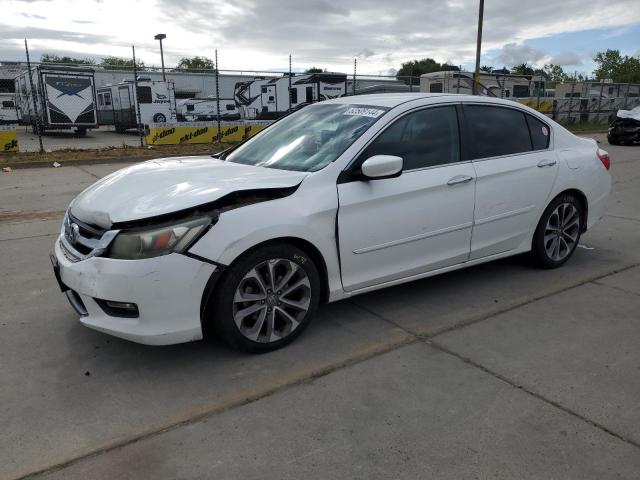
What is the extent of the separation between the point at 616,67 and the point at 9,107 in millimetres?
90687

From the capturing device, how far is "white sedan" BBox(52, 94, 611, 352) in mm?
3018

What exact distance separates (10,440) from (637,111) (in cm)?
2019

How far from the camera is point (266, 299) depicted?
10.9ft

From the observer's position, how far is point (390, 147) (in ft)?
12.5

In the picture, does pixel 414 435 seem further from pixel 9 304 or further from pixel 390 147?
pixel 9 304

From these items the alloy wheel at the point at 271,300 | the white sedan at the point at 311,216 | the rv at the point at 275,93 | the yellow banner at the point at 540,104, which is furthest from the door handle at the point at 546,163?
the yellow banner at the point at 540,104

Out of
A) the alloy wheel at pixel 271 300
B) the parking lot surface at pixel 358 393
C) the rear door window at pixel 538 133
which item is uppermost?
the rear door window at pixel 538 133

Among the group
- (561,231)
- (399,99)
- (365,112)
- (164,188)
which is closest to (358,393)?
(164,188)

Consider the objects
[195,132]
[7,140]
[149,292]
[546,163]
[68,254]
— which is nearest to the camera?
[149,292]

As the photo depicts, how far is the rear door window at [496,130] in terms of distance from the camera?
14.2ft

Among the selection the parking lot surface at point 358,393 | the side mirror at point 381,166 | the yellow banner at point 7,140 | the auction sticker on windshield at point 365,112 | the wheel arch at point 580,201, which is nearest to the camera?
the parking lot surface at point 358,393

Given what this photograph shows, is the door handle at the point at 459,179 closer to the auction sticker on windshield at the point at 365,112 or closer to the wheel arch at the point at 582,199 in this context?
the auction sticker on windshield at the point at 365,112

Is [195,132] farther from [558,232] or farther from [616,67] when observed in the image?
[616,67]

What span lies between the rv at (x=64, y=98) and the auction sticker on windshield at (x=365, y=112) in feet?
72.6
